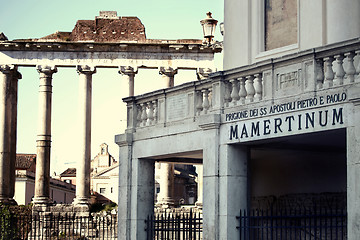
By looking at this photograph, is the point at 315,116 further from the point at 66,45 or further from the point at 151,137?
the point at 66,45

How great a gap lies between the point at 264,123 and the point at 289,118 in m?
0.79

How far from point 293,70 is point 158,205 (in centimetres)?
3229

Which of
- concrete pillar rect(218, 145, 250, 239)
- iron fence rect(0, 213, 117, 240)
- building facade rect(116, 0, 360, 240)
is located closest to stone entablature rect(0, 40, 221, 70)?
iron fence rect(0, 213, 117, 240)

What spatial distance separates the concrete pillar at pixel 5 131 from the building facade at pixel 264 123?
2790cm

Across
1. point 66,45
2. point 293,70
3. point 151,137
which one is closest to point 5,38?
point 66,45

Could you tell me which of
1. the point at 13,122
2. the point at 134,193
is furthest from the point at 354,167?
the point at 13,122

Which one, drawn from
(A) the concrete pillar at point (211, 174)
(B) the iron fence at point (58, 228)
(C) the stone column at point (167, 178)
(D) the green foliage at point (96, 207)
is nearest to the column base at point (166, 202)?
(C) the stone column at point (167, 178)

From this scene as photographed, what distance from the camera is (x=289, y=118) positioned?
16719 mm

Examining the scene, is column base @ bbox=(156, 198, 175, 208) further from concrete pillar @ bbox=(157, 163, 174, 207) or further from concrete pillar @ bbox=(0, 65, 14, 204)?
concrete pillar @ bbox=(0, 65, 14, 204)

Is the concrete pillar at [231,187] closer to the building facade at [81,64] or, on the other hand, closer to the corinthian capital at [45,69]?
the building facade at [81,64]

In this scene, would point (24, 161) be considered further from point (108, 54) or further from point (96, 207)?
point (108, 54)

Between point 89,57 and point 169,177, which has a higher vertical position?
point 89,57

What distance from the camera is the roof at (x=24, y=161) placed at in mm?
96600

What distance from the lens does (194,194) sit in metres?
102
